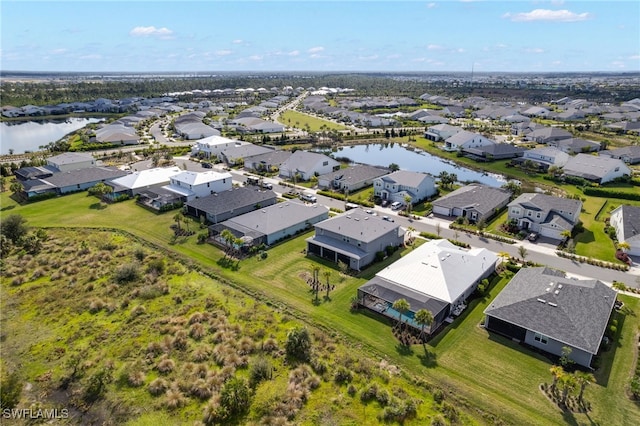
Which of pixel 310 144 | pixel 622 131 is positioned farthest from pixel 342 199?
pixel 622 131

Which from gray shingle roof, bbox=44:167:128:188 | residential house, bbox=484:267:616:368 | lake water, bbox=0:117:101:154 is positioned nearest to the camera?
residential house, bbox=484:267:616:368

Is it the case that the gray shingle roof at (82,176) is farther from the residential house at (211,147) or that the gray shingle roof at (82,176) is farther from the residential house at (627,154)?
the residential house at (627,154)

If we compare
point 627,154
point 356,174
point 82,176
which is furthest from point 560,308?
point 627,154

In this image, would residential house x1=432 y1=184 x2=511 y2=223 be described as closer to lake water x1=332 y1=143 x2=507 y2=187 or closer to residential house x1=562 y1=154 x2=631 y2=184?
lake water x1=332 y1=143 x2=507 y2=187

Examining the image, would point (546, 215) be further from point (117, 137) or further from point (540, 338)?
point (117, 137)

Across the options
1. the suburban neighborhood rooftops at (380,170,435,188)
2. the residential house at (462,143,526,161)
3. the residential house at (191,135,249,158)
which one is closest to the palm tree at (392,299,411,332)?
the suburban neighborhood rooftops at (380,170,435,188)

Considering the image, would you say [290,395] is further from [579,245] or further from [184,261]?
[579,245]

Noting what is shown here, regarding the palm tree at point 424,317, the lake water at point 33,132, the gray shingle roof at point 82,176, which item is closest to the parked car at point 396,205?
the palm tree at point 424,317
